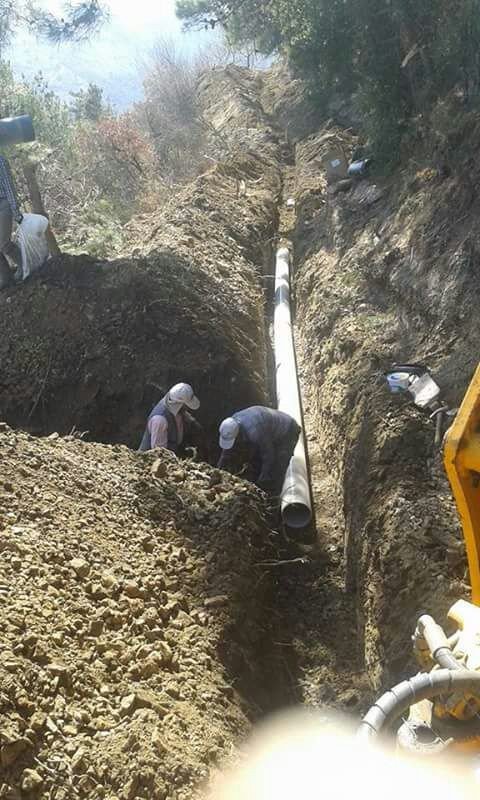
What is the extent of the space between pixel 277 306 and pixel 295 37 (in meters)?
8.83

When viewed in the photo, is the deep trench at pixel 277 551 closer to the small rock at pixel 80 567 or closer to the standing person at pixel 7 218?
the small rock at pixel 80 567

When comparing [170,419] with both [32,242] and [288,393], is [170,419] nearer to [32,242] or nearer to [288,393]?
[288,393]

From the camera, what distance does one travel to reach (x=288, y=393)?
8.82 metres

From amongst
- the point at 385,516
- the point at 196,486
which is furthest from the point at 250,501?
the point at 385,516

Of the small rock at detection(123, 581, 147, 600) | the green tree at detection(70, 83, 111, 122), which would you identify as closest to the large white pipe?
the small rock at detection(123, 581, 147, 600)

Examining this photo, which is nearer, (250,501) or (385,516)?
(385,516)

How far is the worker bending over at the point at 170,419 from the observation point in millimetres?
7156

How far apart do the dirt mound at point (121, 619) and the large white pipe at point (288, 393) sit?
42cm

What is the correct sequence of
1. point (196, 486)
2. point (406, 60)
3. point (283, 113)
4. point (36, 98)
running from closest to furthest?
point (196, 486) < point (406, 60) < point (36, 98) < point (283, 113)

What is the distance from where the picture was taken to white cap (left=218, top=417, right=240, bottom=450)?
7035 millimetres

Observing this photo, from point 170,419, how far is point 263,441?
947 millimetres

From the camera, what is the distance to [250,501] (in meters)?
6.44

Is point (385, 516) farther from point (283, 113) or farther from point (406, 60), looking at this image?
point (283, 113)

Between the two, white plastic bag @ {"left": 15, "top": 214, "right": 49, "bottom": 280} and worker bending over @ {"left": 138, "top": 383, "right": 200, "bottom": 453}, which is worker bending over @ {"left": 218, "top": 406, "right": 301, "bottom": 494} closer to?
worker bending over @ {"left": 138, "top": 383, "right": 200, "bottom": 453}
